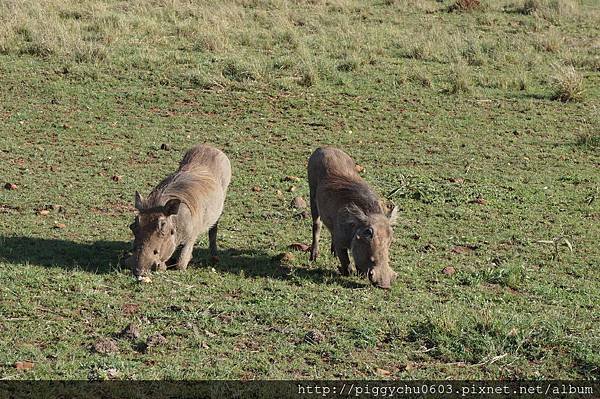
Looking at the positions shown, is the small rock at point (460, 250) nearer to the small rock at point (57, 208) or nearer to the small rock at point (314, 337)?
the small rock at point (314, 337)

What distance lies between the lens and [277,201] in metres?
9.19

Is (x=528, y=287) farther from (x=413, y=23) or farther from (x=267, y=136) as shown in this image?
(x=413, y=23)

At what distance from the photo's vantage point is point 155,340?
541cm

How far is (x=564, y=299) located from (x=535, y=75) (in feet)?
29.1

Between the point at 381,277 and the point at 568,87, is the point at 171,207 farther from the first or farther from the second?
the point at 568,87

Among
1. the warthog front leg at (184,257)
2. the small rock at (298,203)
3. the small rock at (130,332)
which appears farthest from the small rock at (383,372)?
the small rock at (298,203)

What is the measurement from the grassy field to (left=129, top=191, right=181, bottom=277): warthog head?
140 millimetres

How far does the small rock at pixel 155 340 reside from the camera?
5.37 m

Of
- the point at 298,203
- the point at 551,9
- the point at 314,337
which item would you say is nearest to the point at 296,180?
the point at 298,203

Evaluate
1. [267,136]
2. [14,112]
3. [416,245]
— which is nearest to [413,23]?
[267,136]

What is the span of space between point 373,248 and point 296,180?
3282mm

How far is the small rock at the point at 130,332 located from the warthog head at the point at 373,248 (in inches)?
77.5

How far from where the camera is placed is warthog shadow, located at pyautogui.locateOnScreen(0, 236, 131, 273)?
Result: 6781 mm

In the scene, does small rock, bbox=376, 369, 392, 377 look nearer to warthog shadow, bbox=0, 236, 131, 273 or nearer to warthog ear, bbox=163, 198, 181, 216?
warthog ear, bbox=163, 198, 181, 216
